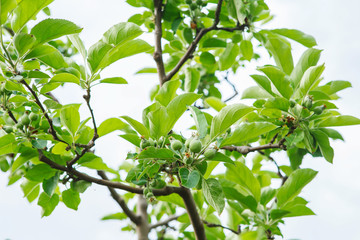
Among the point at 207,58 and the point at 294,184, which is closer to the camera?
the point at 294,184

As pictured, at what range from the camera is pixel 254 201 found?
5.93ft

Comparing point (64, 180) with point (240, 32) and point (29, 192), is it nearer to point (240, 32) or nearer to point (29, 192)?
point (29, 192)

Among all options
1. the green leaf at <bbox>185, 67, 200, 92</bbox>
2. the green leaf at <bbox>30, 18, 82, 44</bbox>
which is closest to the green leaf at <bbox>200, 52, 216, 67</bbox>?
the green leaf at <bbox>185, 67, 200, 92</bbox>

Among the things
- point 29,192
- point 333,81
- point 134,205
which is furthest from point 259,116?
point 134,205

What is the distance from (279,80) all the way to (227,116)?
1.26 feet

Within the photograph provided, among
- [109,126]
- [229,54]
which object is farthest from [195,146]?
[229,54]

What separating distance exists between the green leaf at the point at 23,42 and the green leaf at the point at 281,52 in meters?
1.04

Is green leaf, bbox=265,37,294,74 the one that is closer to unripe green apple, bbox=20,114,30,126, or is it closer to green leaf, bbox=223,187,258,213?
green leaf, bbox=223,187,258,213

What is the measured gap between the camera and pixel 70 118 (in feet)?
4.92

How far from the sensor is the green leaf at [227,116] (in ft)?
4.08

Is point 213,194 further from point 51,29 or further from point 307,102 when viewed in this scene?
point 51,29

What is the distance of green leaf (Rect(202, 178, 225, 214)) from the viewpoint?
1296 millimetres

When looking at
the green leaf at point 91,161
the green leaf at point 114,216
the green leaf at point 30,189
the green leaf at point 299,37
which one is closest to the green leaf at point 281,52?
the green leaf at point 299,37

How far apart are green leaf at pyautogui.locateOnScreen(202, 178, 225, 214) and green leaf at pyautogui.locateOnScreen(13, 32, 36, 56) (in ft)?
→ 2.58
